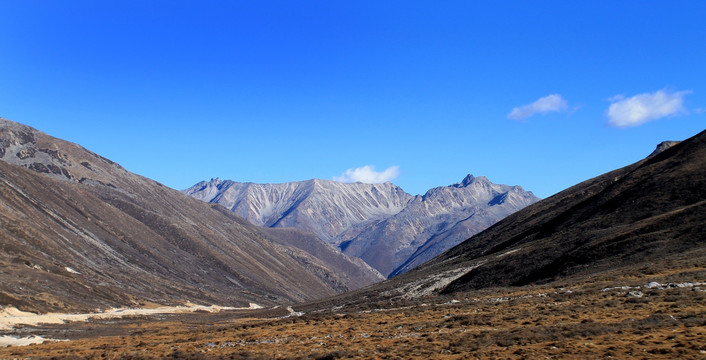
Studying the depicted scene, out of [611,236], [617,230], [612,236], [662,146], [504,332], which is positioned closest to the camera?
[504,332]

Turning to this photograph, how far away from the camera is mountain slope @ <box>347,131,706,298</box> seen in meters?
65.4

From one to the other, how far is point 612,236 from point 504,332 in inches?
1981

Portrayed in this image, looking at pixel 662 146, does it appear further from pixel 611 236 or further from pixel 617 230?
pixel 611 236

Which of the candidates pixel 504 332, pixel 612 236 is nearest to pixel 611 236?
pixel 612 236

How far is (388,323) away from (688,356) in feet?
87.0

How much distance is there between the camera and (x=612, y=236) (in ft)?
251

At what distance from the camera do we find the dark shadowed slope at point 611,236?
65.9 m

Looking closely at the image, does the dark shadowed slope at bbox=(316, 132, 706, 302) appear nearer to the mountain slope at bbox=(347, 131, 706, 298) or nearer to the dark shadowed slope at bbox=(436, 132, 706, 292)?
the mountain slope at bbox=(347, 131, 706, 298)

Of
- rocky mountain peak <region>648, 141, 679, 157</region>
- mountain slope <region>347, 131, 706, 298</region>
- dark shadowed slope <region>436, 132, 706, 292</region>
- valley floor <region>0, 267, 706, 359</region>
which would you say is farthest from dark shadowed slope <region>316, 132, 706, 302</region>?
rocky mountain peak <region>648, 141, 679, 157</region>

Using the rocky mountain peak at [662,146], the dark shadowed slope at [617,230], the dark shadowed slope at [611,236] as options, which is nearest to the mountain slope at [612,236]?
the dark shadowed slope at [611,236]

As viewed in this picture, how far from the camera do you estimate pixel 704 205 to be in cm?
7244

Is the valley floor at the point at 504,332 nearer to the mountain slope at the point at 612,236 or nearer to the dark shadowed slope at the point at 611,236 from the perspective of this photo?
the mountain slope at the point at 612,236

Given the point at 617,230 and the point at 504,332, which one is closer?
the point at 504,332

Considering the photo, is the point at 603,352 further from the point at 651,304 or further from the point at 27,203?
the point at 27,203
